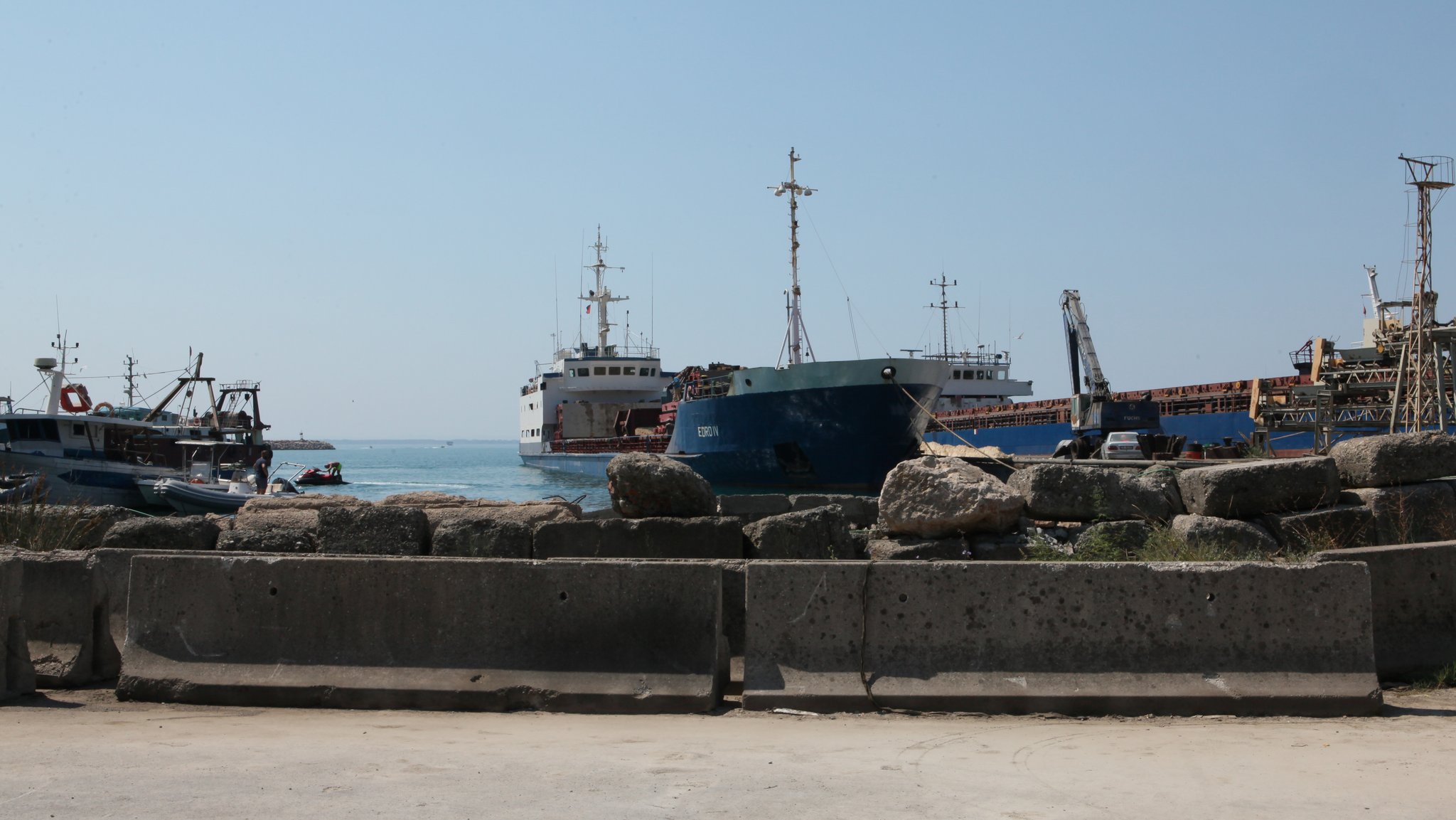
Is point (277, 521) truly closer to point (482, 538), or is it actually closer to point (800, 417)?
point (482, 538)

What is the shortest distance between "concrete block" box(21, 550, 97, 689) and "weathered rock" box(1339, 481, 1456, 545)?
763 centimetres

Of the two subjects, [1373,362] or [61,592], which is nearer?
[61,592]

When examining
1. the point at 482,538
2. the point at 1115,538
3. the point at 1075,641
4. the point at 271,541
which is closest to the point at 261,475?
the point at 271,541

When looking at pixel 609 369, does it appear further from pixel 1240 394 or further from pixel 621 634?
pixel 621 634

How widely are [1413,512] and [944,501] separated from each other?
315 centimetres

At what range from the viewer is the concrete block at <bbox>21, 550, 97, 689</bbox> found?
575 centimetres

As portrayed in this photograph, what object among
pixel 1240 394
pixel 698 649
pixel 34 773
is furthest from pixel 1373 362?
pixel 34 773

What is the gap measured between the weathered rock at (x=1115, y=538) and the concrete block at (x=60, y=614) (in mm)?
5542

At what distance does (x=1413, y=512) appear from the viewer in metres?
7.21

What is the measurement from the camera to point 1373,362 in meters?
36.8

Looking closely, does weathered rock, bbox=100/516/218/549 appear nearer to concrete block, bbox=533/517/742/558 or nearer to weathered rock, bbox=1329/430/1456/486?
concrete block, bbox=533/517/742/558

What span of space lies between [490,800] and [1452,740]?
3.84 meters

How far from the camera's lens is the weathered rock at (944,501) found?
682 centimetres

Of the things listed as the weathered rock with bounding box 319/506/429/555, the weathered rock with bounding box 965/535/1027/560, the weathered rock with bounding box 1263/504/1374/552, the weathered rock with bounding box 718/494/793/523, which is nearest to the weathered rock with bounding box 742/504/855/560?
the weathered rock with bounding box 965/535/1027/560
